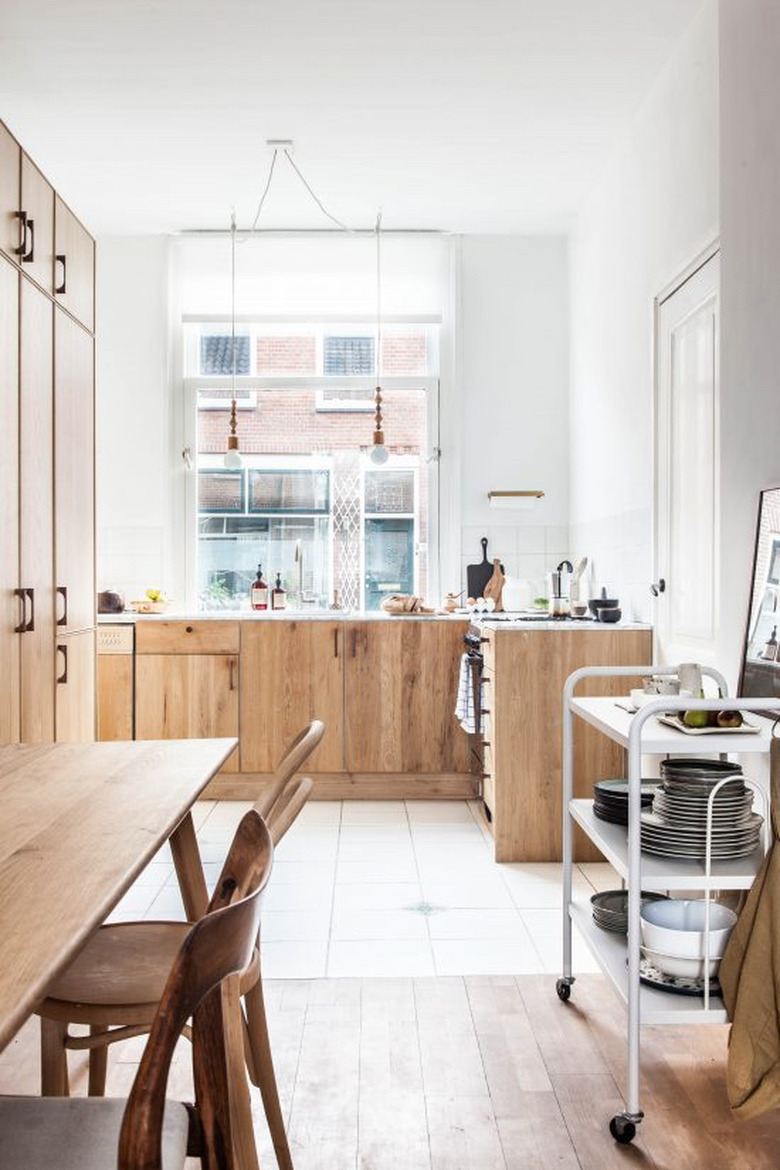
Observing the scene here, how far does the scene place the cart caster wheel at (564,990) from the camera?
2744 mm

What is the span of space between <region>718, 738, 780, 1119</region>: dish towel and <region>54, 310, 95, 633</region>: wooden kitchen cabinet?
254cm

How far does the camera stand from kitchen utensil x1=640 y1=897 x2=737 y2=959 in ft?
7.15

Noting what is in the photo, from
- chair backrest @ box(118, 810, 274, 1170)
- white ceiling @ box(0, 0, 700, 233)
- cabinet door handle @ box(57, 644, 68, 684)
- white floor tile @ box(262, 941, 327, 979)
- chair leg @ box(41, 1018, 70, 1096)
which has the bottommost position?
white floor tile @ box(262, 941, 327, 979)

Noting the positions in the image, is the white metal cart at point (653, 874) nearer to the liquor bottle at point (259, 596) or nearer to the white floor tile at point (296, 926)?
the white floor tile at point (296, 926)

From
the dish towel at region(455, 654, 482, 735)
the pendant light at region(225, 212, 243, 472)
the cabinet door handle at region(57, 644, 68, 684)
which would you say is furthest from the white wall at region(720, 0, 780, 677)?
the pendant light at region(225, 212, 243, 472)

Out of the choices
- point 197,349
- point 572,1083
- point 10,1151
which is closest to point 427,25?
point 197,349

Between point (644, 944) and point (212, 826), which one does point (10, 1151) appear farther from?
point (212, 826)

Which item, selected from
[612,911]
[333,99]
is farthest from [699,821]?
[333,99]

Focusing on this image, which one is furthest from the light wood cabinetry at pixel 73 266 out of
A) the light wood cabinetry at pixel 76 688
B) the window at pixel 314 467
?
the window at pixel 314 467

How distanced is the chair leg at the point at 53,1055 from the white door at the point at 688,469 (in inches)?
98.3

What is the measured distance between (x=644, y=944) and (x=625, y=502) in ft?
9.02

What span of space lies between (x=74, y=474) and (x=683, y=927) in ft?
8.69

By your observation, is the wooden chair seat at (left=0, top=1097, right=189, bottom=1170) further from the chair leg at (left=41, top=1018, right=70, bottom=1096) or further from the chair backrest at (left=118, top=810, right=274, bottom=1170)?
the chair leg at (left=41, top=1018, right=70, bottom=1096)

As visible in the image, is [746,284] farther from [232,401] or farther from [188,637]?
[232,401]
